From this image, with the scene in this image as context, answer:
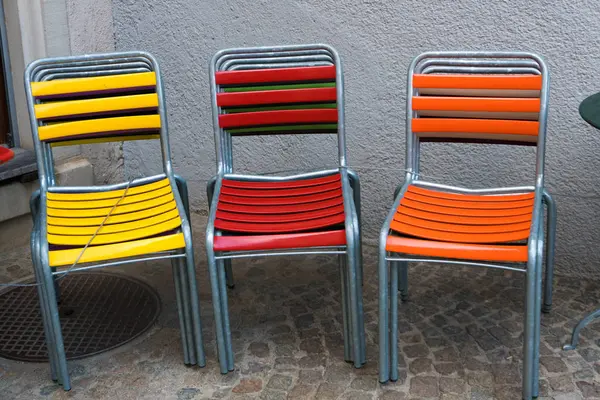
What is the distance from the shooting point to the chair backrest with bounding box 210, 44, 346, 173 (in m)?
3.86

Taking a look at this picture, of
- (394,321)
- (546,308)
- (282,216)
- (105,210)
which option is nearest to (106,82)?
(105,210)

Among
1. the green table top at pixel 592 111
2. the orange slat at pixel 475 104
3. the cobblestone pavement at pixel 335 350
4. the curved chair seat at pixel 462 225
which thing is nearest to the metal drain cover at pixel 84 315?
the cobblestone pavement at pixel 335 350

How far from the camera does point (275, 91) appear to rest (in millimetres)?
3908

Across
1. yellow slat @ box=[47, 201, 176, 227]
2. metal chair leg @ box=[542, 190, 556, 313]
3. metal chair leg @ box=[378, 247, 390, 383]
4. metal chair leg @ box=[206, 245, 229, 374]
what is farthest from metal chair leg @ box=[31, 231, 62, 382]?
metal chair leg @ box=[542, 190, 556, 313]

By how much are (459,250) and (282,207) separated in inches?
31.3

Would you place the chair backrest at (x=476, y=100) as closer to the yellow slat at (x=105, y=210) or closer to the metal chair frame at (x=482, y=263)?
the metal chair frame at (x=482, y=263)

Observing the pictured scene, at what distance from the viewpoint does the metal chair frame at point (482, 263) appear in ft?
10.5

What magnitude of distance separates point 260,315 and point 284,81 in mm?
1074

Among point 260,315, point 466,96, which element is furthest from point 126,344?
point 466,96

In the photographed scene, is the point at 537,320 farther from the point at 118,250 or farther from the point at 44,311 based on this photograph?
the point at 44,311

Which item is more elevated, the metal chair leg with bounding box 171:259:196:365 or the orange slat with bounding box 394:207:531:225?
the orange slat with bounding box 394:207:531:225

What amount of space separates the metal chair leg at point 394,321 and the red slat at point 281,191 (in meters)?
0.52

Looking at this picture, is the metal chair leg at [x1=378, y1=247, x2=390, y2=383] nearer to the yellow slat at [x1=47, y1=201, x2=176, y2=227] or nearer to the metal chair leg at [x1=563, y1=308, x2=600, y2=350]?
the metal chair leg at [x1=563, y1=308, x2=600, y2=350]

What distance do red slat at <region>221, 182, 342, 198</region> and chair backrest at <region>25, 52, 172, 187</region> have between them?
0.33 m
